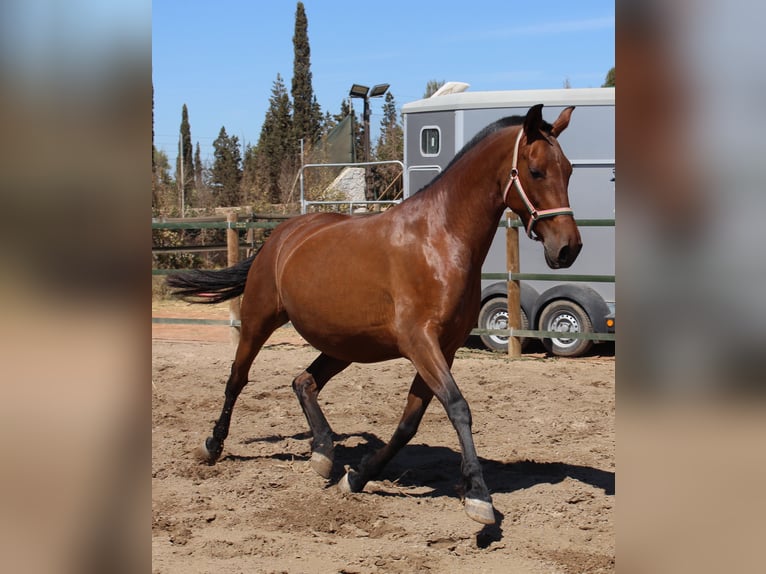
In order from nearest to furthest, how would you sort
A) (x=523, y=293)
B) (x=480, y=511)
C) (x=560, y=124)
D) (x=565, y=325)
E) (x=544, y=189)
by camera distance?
(x=480, y=511), (x=544, y=189), (x=560, y=124), (x=565, y=325), (x=523, y=293)

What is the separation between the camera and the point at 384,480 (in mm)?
4965

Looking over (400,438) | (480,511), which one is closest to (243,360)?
(400,438)

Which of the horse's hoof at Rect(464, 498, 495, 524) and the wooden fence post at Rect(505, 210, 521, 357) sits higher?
the wooden fence post at Rect(505, 210, 521, 357)

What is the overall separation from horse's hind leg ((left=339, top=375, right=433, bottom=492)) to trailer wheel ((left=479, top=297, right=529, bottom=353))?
234 inches

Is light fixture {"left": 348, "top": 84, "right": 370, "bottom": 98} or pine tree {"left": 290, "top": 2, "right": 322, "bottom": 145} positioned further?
pine tree {"left": 290, "top": 2, "right": 322, "bottom": 145}

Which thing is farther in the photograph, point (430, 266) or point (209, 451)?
point (209, 451)

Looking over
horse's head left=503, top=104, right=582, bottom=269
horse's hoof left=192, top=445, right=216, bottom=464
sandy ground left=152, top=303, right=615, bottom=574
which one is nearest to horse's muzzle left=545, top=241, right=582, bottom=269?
horse's head left=503, top=104, right=582, bottom=269

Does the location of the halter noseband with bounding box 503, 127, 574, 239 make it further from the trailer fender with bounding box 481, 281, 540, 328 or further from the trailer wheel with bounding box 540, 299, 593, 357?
the trailer fender with bounding box 481, 281, 540, 328

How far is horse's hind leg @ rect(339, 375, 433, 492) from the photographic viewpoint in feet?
14.9

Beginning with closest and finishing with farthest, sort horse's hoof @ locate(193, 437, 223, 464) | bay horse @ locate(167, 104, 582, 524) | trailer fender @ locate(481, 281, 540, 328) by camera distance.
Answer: bay horse @ locate(167, 104, 582, 524) < horse's hoof @ locate(193, 437, 223, 464) < trailer fender @ locate(481, 281, 540, 328)

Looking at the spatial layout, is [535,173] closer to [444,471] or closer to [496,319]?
[444,471]

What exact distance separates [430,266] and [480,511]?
51.1 inches
